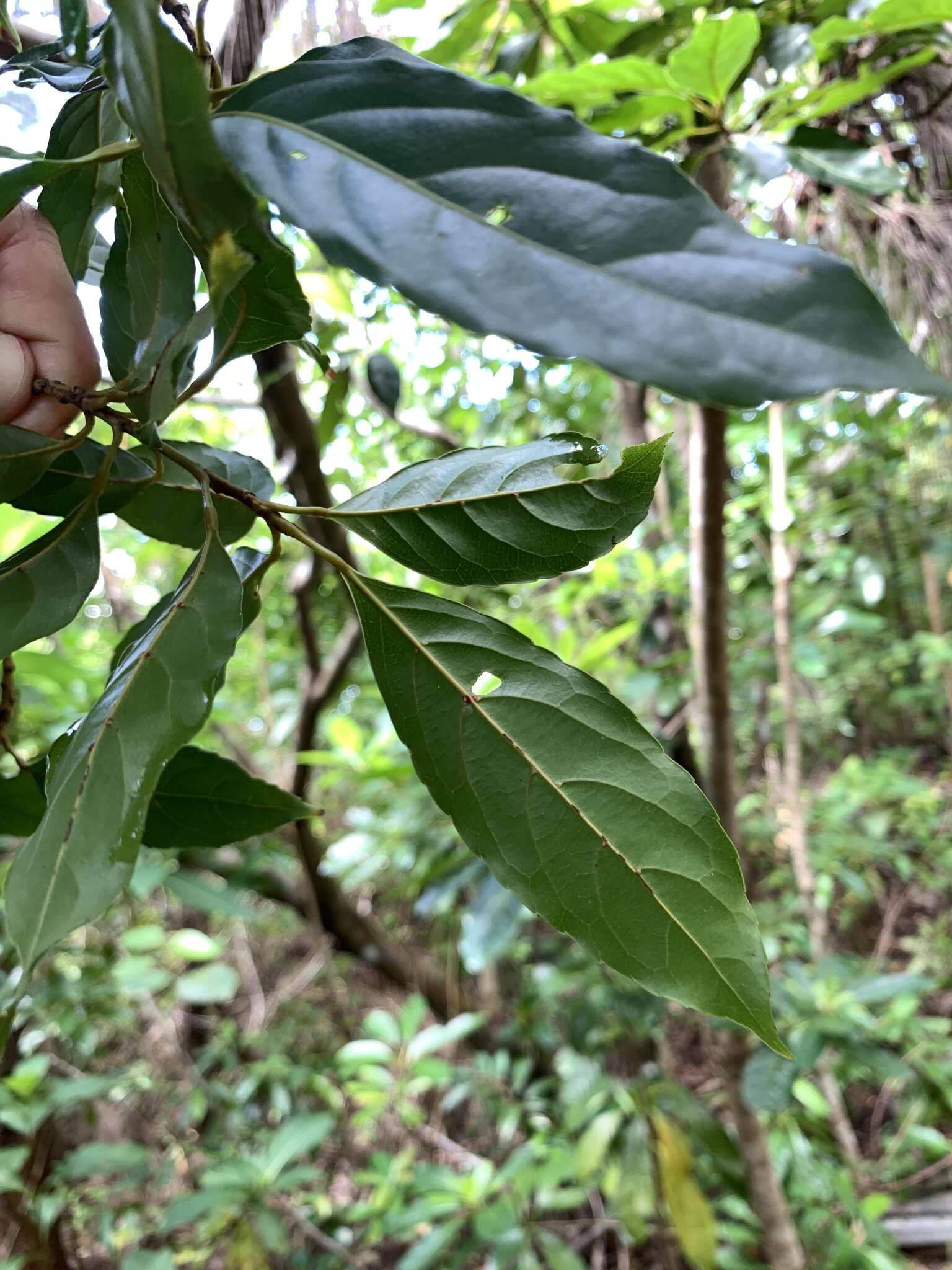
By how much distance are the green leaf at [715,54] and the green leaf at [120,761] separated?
451mm

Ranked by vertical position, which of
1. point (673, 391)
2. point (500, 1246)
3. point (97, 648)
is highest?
point (97, 648)

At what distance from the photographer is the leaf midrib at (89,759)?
22cm

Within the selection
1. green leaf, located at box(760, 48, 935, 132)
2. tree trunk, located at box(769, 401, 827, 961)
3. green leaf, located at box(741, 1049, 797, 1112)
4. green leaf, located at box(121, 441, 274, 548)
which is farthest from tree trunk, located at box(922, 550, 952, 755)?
green leaf, located at box(121, 441, 274, 548)

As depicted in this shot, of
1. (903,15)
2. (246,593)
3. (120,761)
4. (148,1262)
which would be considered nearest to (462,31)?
(903,15)

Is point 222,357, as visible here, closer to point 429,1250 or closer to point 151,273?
point 151,273

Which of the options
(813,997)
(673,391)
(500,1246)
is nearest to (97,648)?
(500,1246)

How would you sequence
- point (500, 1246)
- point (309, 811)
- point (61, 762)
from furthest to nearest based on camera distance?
point (500, 1246) → point (309, 811) → point (61, 762)

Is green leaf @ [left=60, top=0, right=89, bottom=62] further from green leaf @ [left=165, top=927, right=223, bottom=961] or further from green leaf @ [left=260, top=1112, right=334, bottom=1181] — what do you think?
green leaf @ [left=260, top=1112, right=334, bottom=1181]

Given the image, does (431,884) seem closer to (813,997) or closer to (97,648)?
(813,997)

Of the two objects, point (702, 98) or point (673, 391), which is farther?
point (702, 98)

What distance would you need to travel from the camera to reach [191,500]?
34 centimetres

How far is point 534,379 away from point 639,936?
62.5 inches

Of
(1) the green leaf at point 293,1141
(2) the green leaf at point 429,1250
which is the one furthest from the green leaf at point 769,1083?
(1) the green leaf at point 293,1141

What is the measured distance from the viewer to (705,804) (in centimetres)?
27
